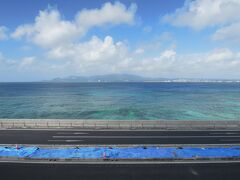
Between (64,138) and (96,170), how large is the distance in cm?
1318

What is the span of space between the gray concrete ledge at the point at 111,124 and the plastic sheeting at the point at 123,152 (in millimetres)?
12145

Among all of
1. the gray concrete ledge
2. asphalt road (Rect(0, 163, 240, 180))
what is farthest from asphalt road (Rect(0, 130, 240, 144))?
asphalt road (Rect(0, 163, 240, 180))

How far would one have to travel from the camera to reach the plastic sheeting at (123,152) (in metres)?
25.9

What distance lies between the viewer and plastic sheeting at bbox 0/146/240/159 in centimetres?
2586

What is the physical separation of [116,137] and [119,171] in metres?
12.4

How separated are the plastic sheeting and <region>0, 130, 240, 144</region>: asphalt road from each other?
3888 mm

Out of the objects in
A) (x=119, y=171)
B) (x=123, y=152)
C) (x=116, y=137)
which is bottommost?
(x=119, y=171)

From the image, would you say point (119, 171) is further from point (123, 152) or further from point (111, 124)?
point (111, 124)

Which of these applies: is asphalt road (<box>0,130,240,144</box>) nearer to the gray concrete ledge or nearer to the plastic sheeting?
the gray concrete ledge

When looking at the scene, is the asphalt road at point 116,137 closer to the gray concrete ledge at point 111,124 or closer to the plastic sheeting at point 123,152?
the gray concrete ledge at point 111,124

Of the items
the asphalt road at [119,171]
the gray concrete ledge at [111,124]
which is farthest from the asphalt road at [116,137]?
the asphalt road at [119,171]

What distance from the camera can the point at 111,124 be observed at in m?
41.3

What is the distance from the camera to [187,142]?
107ft

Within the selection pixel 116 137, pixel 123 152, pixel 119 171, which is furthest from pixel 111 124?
pixel 119 171
